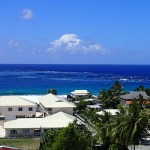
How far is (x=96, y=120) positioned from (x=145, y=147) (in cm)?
731

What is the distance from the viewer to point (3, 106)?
67.2 m

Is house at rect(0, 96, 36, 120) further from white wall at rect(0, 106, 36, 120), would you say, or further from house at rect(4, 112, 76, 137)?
house at rect(4, 112, 76, 137)

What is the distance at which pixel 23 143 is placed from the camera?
167 ft

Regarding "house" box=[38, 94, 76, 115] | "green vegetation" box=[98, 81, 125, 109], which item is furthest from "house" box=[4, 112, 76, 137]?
"green vegetation" box=[98, 81, 125, 109]

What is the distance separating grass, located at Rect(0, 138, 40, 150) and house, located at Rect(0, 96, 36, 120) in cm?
1458

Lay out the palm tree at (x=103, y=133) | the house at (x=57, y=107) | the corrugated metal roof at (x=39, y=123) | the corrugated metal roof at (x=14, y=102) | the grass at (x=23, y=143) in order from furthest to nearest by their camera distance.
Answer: the corrugated metal roof at (x=14, y=102), the house at (x=57, y=107), the corrugated metal roof at (x=39, y=123), the grass at (x=23, y=143), the palm tree at (x=103, y=133)

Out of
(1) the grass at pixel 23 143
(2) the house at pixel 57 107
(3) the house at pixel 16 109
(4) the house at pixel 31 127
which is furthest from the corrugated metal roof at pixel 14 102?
(1) the grass at pixel 23 143

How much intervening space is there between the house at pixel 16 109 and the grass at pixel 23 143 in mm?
14575

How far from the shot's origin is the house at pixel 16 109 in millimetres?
67500

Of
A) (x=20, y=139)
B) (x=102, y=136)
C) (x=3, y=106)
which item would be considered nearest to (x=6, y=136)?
(x=20, y=139)

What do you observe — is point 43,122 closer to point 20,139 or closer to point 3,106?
point 20,139

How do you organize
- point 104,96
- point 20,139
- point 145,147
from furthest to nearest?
point 104,96
point 20,139
point 145,147

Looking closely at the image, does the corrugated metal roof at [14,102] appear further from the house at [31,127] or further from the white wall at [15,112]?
the house at [31,127]

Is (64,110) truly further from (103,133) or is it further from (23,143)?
(103,133)
